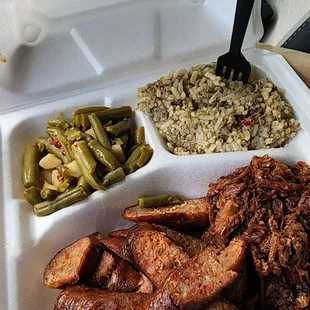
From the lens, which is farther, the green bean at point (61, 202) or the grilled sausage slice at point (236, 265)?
the green bean at point (61, 202)

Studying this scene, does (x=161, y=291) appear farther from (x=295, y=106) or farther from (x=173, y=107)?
(x=295, y=106)

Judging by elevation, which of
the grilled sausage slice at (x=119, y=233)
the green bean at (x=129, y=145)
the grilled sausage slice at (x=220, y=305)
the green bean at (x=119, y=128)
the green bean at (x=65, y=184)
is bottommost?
the grilled sausage slice at (x=220, y=305)

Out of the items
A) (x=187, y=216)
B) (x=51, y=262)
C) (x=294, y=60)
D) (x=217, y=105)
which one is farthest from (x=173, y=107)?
(x=51, y=262)

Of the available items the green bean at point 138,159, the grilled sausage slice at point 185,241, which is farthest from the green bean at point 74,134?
the grilled sausage slice at point 185,241

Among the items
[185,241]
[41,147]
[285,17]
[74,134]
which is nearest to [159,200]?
[185,241]

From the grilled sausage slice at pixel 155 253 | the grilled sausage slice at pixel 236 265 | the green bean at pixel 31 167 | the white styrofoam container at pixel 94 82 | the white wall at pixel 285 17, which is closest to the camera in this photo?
the grilled sausage slice at pixel 236 265

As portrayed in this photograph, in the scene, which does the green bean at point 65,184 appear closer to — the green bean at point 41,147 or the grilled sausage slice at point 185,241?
the green bean at point 41,147
